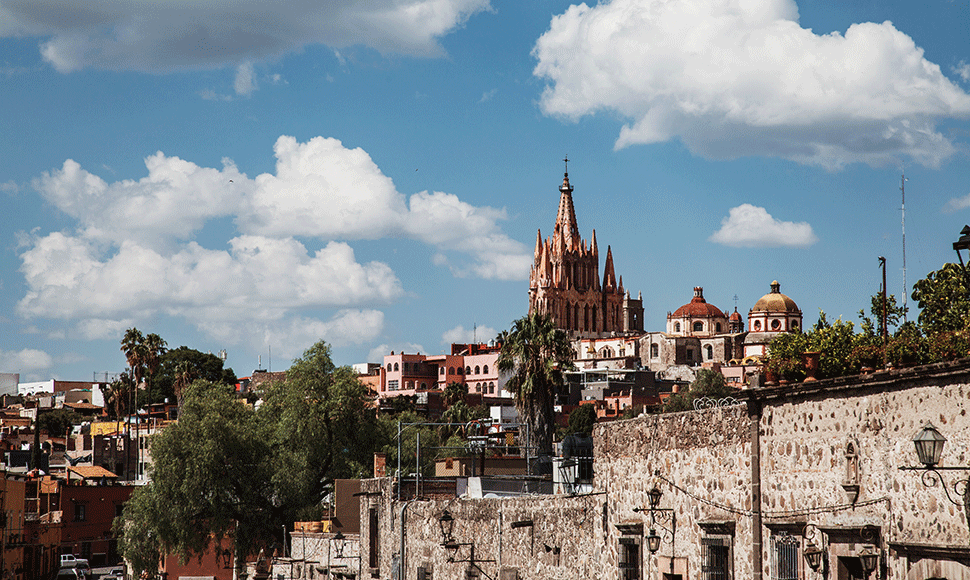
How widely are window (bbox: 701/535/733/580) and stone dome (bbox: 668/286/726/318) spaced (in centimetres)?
16599

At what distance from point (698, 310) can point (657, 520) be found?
166m

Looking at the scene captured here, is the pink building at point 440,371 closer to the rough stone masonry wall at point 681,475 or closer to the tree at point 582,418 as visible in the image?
the tree at point 582,418

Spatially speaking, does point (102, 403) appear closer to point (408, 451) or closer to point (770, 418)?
point (408, 451)

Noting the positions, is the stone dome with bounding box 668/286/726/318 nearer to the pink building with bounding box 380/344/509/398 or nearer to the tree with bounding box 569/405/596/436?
the pink building with bounding box 380/344/509/398

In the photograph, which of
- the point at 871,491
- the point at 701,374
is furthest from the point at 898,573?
the point at 701,374

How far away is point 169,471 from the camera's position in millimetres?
44938

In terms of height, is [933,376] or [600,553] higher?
[933,376]

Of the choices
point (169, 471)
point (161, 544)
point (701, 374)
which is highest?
point (701, 374)

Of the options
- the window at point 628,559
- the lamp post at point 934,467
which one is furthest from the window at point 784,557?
the window at point 628,559

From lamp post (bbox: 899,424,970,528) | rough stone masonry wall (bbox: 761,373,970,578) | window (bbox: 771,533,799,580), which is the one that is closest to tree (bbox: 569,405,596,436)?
window (bbox: 771,533,799,580)

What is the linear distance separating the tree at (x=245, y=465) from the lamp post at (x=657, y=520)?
2746 cm

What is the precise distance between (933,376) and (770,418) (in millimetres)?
3337

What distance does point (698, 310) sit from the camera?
183 metres

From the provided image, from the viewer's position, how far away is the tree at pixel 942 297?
41.2 meters
